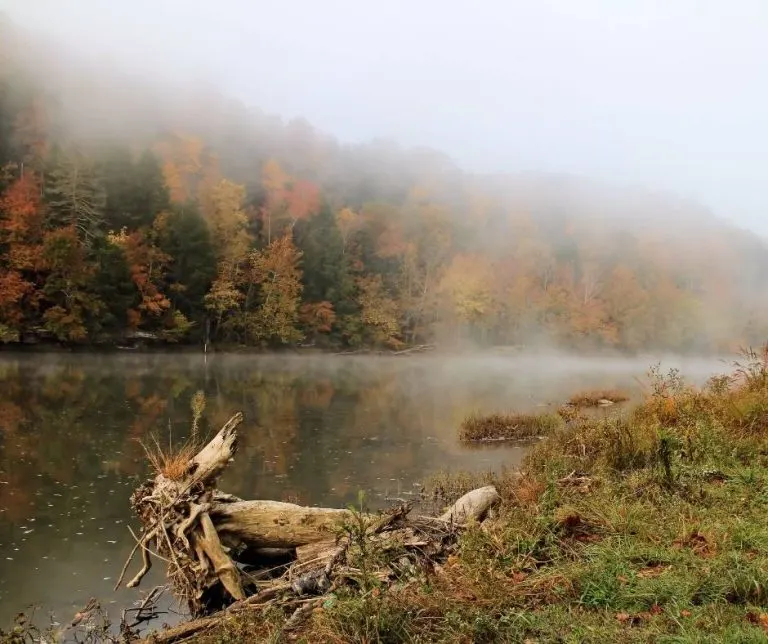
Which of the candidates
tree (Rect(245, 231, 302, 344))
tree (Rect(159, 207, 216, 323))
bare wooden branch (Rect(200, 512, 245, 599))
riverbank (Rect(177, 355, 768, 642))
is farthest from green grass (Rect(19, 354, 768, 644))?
tree (Rect(245, 231, 302, 344))

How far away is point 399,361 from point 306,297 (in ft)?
38.5

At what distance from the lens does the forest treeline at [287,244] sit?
150ft

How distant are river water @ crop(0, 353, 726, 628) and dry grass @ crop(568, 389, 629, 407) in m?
1.26

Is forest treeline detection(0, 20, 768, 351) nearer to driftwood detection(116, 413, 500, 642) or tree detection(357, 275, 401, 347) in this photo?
tree detection(357, 275, 401, 347)

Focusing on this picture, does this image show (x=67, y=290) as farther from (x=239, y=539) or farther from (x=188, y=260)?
(x=239, y=539)

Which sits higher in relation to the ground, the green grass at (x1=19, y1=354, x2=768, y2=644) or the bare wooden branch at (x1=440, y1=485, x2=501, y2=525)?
the green grass at (x1=19, y1=354, x2=768, y2=644)

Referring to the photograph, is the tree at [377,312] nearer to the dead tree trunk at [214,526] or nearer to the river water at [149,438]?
the river water at [149,438]

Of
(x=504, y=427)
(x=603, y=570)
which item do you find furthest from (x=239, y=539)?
(x=504, y=427)

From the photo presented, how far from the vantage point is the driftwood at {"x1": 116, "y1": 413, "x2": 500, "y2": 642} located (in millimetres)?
5566

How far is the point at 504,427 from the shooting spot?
1872 cm

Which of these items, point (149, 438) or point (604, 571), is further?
point (149, 438)

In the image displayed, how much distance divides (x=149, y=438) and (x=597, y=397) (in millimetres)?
19357

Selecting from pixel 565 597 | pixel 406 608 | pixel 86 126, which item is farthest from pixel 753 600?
pixel 86 126

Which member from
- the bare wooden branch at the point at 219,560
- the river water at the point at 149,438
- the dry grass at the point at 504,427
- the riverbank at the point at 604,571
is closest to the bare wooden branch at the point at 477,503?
the riverbank at the point at 604,571
